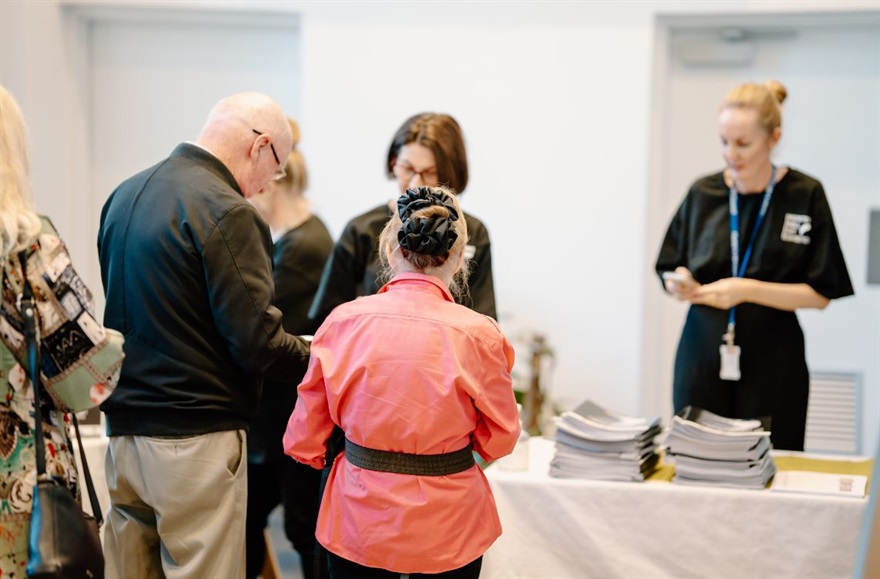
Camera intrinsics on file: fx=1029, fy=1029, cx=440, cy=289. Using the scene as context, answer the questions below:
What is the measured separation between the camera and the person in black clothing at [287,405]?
130 inches

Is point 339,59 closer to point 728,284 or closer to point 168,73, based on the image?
point 168,73

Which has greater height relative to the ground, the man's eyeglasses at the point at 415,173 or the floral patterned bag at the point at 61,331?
the man's eyeglasses at the point at 415,173

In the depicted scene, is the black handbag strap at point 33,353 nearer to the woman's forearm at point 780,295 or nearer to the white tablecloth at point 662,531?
the white tablecloth at point 662,531

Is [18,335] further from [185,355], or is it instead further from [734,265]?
[734,265]

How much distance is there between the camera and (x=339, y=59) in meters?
4.62

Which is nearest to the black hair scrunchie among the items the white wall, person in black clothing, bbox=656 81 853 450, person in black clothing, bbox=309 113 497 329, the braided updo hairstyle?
the braided updo hairstyle

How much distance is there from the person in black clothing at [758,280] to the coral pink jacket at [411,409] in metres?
1.17

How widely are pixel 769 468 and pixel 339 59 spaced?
2.79 m

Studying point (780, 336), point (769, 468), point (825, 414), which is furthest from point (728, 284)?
point (825, 414)

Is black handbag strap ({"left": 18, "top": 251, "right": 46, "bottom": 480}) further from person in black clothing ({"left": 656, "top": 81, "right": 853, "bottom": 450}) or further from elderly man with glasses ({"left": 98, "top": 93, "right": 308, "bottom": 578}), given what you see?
person in black clothing ({"left": 656, "top": 81, "right": 853, "bottom": 450})

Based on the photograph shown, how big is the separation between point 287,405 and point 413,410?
4.39ft

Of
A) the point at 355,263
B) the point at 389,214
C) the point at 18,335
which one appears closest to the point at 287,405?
the point at 355,263

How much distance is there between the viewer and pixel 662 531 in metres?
2.63

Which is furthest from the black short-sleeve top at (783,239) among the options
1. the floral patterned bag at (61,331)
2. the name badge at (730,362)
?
the floral patterned bag at (61,331)
